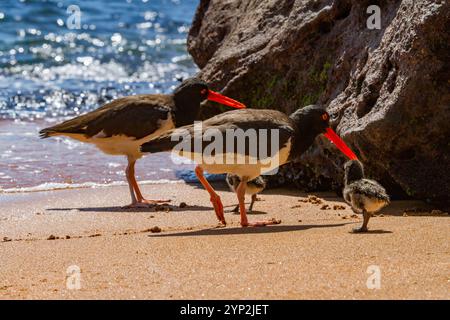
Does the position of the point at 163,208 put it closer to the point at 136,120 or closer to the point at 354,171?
the point at 136,120

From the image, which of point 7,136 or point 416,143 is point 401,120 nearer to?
point 416,143

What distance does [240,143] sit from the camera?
284 inches

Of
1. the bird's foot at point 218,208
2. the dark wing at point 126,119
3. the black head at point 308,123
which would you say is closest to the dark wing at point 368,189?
the black head at point 308,123

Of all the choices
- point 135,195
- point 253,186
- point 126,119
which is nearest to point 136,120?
point 126,119

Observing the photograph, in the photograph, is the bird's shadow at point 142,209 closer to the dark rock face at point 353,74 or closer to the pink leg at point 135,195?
the pink leg at point 135,195

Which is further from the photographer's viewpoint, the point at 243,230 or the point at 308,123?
the point at 308,123

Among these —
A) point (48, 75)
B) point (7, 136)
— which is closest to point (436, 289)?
point (7, 136)

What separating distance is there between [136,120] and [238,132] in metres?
2.32

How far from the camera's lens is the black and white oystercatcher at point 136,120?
9297mm

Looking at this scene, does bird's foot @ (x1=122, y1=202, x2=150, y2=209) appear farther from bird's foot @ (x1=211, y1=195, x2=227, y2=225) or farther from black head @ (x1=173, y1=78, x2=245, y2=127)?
bird's foot @ (x1=211, y1=195, x2=227, y2=225)

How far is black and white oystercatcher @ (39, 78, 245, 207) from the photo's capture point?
30.5ft

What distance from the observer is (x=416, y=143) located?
7637 millimetres

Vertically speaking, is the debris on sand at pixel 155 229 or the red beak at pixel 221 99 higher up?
the red beak at pixel 221 99

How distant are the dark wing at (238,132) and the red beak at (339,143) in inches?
21.9
